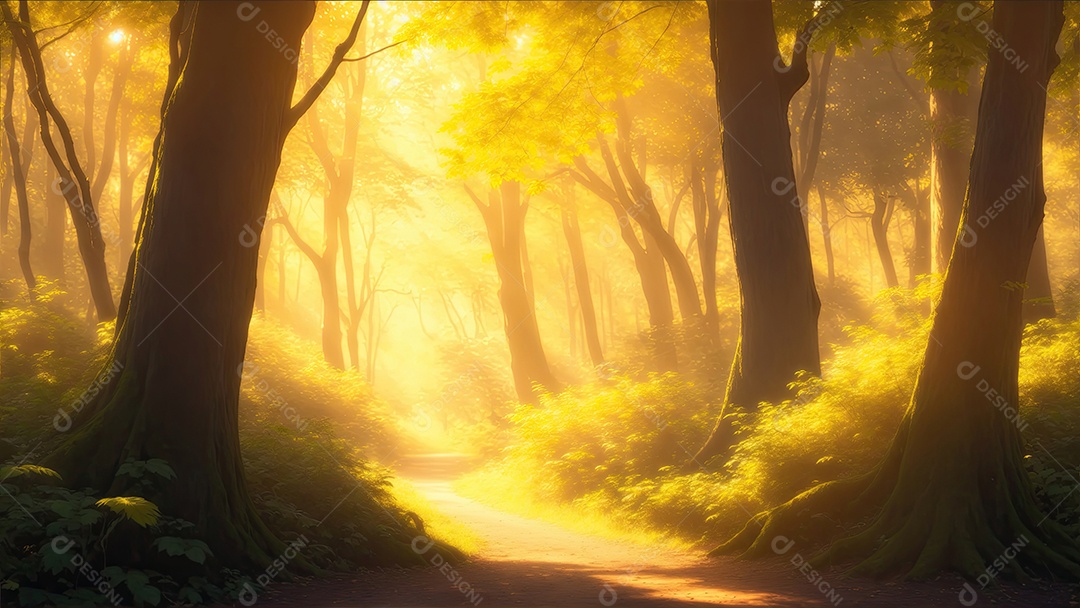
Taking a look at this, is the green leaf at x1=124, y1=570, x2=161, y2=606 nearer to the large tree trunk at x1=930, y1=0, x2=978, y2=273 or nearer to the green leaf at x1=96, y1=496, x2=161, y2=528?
the green leaf at x1=96, y1=496, x2=161, y2=528

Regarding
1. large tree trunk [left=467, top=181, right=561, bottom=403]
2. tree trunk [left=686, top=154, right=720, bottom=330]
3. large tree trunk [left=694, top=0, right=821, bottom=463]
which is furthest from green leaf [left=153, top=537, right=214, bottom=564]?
large tree trunk [left=467, top=181, right=561, bottom=403]

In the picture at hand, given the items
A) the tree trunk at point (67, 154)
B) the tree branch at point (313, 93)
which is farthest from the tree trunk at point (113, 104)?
the tree branch at point (313, 93)

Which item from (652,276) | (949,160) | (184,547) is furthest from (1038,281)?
(184,547)

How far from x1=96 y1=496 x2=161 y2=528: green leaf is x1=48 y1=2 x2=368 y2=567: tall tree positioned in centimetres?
81

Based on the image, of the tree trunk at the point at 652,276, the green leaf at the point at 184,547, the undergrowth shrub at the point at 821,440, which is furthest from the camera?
the tree trunk at the point at 652,276

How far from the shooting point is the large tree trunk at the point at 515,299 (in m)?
29.2

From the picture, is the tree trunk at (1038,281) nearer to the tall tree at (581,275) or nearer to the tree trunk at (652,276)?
the tree trunk at (652,276)

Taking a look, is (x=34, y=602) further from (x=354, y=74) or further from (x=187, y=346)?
(x=354, y=74)

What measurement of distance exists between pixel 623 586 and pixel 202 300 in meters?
5.09

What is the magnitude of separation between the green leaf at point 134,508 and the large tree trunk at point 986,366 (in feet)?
21.3

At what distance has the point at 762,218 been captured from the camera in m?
13.5

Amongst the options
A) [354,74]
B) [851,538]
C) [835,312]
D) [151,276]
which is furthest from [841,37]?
[354,74]

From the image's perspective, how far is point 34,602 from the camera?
6285 millimetres

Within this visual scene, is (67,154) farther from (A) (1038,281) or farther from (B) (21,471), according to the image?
(A) (1038,281)
